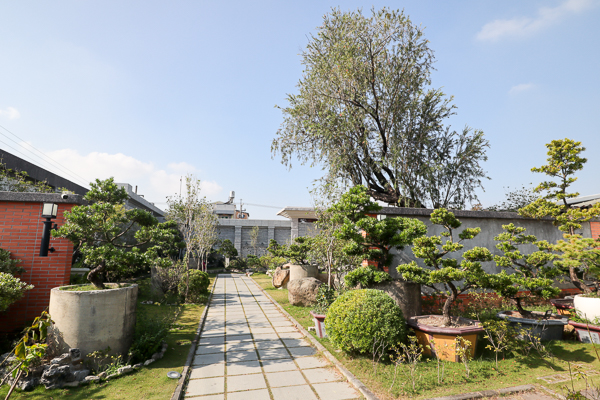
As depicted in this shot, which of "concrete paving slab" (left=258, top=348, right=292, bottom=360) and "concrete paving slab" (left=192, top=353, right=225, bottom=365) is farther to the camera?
"concrete paving slab" (left=258, top=348, right=292, bottom=360)

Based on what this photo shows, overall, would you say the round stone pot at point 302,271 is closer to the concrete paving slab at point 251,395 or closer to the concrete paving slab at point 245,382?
the concrete paving slab at point 245,382

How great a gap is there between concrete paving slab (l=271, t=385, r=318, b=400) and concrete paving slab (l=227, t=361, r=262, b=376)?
0.69m

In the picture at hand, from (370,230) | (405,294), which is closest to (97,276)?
(370,230)

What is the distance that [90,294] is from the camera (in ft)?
14.8

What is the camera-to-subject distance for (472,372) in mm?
4359

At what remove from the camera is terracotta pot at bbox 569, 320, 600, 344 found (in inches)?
213

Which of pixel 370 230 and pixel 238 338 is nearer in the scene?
pixel 370 230

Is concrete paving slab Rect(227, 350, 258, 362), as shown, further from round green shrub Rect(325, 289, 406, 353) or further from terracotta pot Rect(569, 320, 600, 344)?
terracotta pot Rect(569, 320, 600, 344)

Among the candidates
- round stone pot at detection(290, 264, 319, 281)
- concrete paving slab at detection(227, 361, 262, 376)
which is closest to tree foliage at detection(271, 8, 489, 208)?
round stone pot at detection(290, 264, 319, 281)

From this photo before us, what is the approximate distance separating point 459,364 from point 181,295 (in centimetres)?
856

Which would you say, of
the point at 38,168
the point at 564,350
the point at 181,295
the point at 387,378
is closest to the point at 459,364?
the point at 387,378

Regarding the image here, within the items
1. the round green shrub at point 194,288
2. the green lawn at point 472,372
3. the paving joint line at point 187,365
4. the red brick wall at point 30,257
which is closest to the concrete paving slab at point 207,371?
the paving joint line at point 187,365

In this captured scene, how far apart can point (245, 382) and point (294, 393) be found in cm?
76

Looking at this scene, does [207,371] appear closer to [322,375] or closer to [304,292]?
[322,375]
